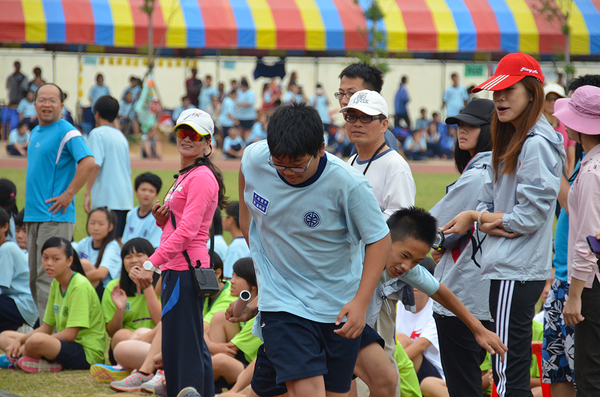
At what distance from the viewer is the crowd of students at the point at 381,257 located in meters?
2.90

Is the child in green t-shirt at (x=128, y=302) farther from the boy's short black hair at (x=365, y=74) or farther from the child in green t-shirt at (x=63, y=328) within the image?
the boy's short black hair at (x=365, y=74)

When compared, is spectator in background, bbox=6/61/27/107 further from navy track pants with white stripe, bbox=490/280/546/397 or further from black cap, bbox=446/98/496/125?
navy track pants with white stripe, bbox=490/280/546/397

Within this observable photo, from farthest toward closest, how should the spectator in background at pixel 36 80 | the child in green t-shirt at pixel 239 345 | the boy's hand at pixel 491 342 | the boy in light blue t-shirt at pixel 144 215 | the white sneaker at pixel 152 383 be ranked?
the spectator in background at pixel 36 80 < the boy in light blue t-shirt at pixel 144 215 < the child in green t-shirt at pixel 239 345 < the white sneaker at pixel 152 383 < the boy's hand at pixel 491 342

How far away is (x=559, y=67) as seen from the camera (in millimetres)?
22656

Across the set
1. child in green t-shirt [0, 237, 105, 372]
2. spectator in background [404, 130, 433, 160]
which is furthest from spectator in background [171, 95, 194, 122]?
child in green t-shirt [0, 237, 105, 372]

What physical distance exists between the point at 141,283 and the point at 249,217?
0.91m

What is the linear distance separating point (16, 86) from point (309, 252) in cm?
1881

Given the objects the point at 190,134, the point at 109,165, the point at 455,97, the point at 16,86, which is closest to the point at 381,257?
the point at 190,134

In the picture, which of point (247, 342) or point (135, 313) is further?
point (135, 313)

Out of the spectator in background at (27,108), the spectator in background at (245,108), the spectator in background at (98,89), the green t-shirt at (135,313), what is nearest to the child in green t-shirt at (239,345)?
the green t-shirt at (135,313)

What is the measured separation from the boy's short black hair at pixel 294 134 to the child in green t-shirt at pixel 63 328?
10.8ft

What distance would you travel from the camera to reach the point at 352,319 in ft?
9.14

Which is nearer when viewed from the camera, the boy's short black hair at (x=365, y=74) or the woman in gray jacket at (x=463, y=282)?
the woman in gray jacket at (x=463, y=282)

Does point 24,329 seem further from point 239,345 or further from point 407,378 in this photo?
point 407,378
